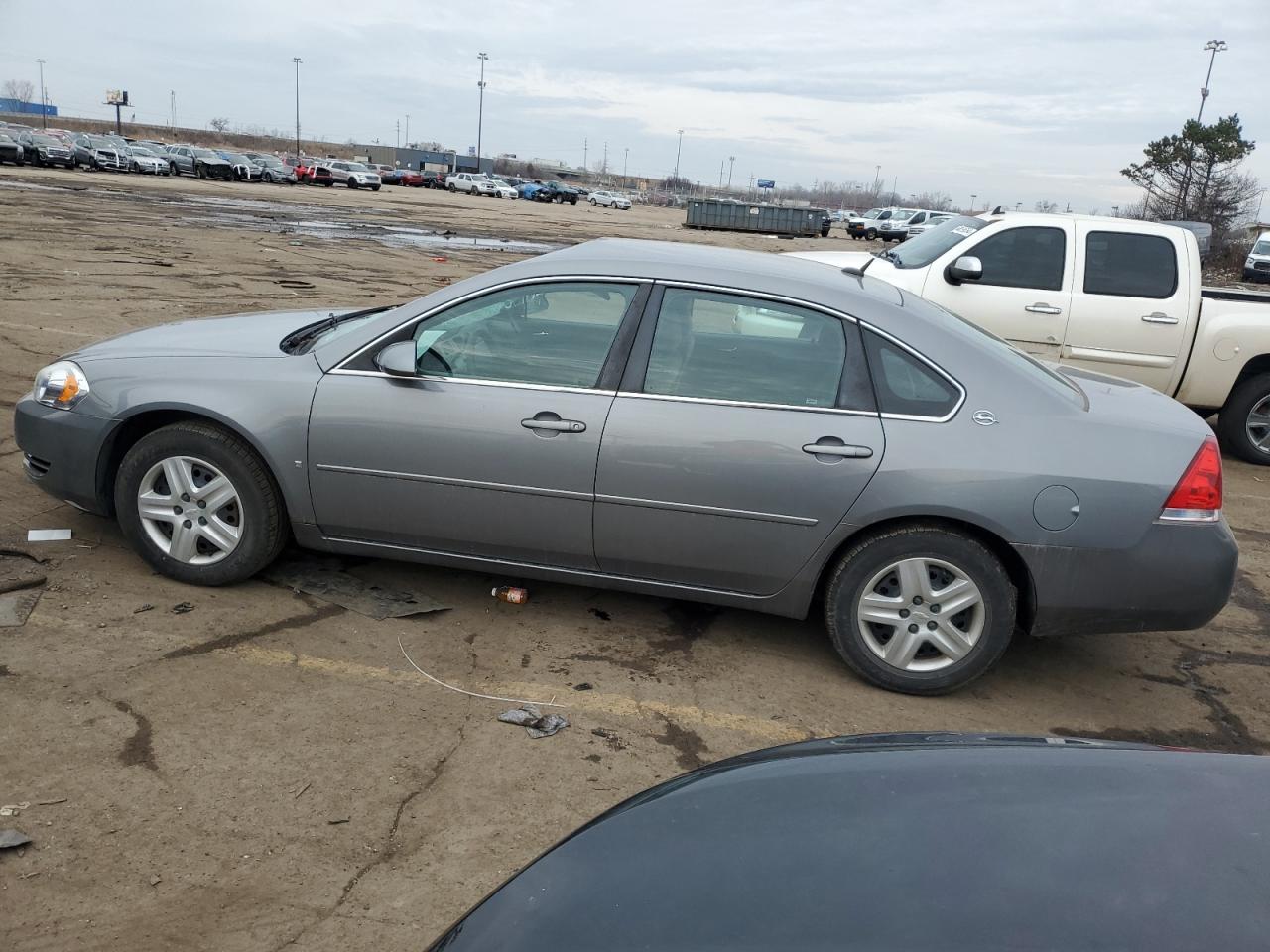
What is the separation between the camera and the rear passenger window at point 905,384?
422cm

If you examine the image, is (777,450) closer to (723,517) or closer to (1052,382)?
(723,517)

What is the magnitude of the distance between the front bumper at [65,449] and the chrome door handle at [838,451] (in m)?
3.06

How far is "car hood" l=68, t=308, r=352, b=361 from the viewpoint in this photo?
481cm

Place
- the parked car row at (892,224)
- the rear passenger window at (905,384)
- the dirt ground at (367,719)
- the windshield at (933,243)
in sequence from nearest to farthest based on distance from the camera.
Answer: the dirt ground at (367,719) < the rear passenger window at (905,384) < the windshield at (933,243) < the parked car row at (892,224)

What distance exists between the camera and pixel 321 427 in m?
4.50

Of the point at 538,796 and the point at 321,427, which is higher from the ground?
the point at 321,427

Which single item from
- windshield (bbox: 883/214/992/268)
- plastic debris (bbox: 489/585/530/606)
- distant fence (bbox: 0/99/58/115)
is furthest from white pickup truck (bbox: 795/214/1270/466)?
distant fence (bbox: 0/99/58/115)

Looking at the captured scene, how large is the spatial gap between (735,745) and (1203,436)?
7.43 feet

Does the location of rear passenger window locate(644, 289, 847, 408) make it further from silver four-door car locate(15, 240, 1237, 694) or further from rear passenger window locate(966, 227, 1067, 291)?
rear passenger window locate(966, 227, 1067, 291)

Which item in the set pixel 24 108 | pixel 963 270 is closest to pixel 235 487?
pixel 963 270

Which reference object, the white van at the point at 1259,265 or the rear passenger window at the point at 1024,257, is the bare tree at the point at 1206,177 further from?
the rear passenger window at the point at 1024,257

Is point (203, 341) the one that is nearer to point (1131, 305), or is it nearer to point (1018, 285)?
point (1018, 285)

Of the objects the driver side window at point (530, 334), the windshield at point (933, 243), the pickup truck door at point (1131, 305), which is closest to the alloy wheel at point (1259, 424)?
the pickup truck door at point (1131, 305)

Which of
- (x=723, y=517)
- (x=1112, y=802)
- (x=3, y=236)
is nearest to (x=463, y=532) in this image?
(x=723, y=517)
